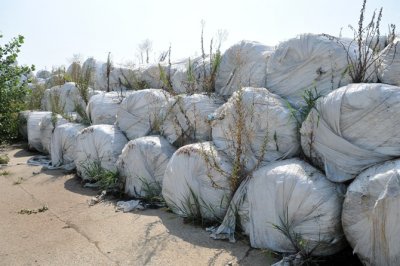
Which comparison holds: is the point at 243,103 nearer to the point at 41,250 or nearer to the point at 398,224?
the point at 398,224

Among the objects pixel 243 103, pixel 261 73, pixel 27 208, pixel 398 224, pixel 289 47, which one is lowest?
pixel 27 208

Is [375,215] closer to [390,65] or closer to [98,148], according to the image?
[390,65]

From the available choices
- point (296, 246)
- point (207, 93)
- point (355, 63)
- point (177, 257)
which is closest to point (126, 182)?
point (207, 93)

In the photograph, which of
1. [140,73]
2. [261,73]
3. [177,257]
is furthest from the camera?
[140,73]

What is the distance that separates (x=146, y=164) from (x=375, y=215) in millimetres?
2051

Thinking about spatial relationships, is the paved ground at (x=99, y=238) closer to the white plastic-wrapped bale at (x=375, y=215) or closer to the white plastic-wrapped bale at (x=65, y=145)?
the white plastic-wrapped bale at (x=375, y=215)

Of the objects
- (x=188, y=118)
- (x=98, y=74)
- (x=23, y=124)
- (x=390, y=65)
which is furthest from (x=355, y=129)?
(x=23, y=124)

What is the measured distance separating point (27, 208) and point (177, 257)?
1.72 metres

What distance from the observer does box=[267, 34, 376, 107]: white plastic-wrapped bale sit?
2721 millimetres

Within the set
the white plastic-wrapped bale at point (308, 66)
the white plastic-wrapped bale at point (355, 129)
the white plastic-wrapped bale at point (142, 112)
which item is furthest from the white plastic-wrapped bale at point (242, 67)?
the white plastic-wrapped bale at point (355, 129)

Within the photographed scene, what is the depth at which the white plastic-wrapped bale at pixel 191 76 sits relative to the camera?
3740mm

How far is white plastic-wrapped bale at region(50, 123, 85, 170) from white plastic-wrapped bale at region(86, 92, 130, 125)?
30 centimetres

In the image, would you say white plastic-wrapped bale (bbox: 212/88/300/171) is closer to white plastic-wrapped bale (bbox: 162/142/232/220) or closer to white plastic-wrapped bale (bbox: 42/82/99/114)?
white plastic-wrapped bale (bbox: 162/142/232/220)

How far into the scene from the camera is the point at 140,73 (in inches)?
198
